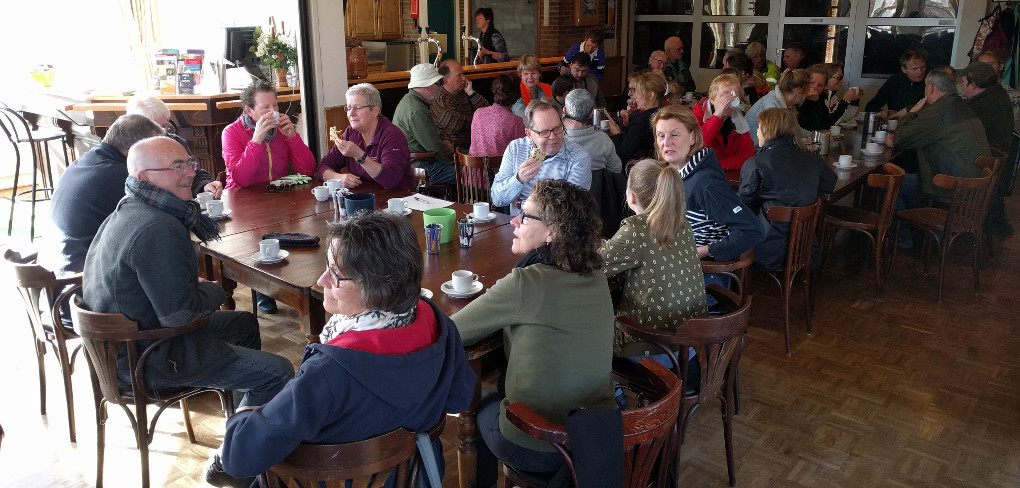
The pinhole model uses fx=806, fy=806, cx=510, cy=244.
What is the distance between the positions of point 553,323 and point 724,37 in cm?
886

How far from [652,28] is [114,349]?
30.8ft

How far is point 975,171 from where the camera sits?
5.25 metres

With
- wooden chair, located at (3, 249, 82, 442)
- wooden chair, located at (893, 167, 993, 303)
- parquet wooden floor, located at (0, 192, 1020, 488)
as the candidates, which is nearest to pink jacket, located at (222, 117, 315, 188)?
parquet wooden floor, located at (0, 192, 1020, 488)

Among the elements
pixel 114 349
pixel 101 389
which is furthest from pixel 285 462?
pixel 101 389

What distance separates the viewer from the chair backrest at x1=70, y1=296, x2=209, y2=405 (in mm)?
2432

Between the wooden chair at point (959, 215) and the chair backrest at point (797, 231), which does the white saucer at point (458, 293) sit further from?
the wooden chair at point (959, 215)

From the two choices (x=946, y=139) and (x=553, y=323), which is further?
(x=946, y=139)

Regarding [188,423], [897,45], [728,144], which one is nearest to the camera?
[188,423]

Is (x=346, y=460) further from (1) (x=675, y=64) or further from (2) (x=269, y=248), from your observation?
(1) (x=675, y=64)

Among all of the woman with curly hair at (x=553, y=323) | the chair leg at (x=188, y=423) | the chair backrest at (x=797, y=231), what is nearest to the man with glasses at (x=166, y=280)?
the chair leg at (x=188, y=423)

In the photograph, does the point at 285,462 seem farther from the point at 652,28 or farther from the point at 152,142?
the point at 652,28

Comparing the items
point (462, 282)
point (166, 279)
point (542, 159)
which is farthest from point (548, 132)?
point (166, 279)

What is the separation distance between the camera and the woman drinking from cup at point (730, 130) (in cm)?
504

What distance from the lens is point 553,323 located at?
215 cm
